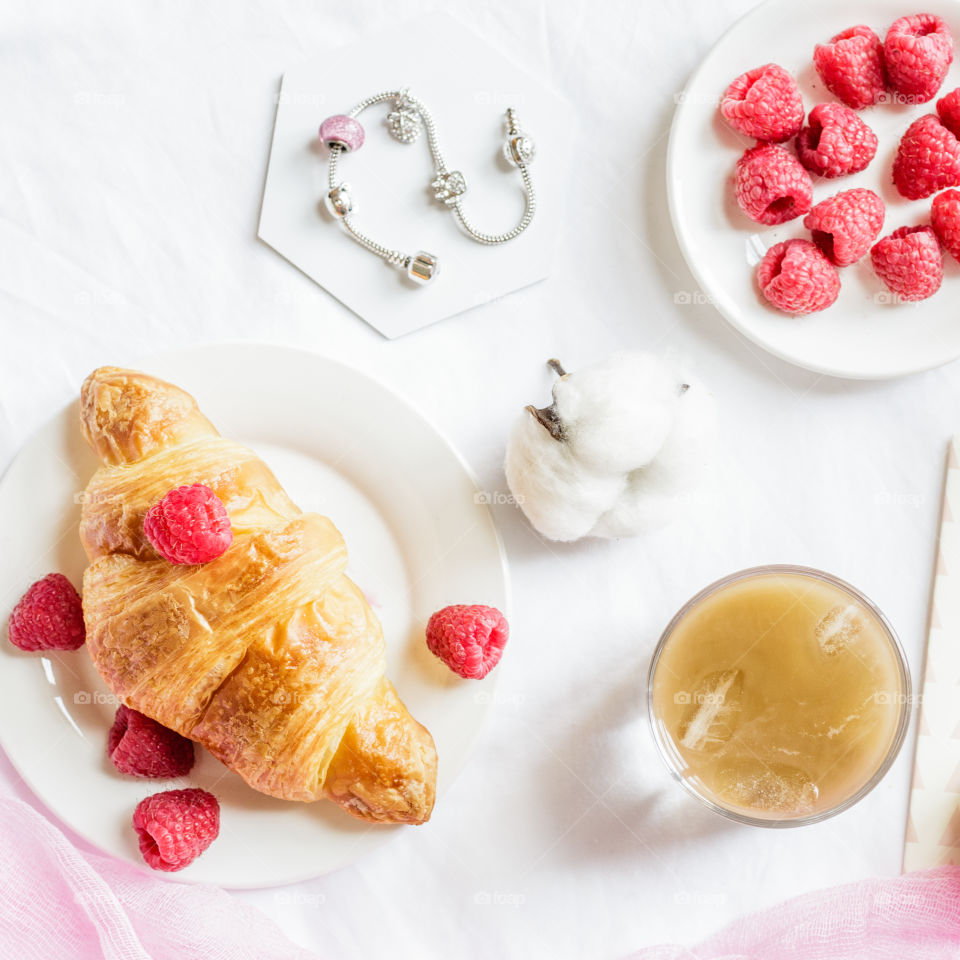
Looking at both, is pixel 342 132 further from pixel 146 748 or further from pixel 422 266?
pixel 146 748

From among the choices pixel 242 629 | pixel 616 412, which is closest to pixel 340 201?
pixel 616 412

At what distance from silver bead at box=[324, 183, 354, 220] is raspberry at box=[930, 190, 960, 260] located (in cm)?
83

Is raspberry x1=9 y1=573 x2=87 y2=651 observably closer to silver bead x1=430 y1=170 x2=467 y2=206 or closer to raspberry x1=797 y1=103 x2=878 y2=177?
silver bead x1=430 y1=170 x2=467 y2=206

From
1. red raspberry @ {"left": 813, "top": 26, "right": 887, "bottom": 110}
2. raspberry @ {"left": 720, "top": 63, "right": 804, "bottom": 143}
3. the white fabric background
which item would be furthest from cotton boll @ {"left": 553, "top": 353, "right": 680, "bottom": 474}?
red raspberry @ {"left": 813, "top": 26, "right": 887, "bottom": 110}

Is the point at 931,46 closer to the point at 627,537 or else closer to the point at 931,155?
the point at 931,155

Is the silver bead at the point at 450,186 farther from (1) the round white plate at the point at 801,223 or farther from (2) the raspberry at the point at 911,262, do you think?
(2) the raspberry at the point at 911,262

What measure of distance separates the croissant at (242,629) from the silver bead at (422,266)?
0.35 meters

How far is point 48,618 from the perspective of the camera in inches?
46.6

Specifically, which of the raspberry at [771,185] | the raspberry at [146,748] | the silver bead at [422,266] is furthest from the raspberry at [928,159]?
the raspberry at [146,748]

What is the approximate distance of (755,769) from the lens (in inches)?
45.6

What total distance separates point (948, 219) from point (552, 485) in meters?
0.67

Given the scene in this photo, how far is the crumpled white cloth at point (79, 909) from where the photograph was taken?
118cm

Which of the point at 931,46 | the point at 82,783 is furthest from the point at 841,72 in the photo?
the point at 82,783

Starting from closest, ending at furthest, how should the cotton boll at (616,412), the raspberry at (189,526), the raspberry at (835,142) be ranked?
the raspberry at (189,526) → the cotton boll at (616,412) → the raspberry at (835,142)
